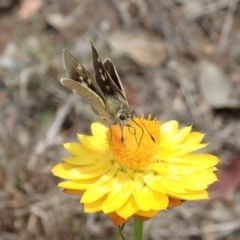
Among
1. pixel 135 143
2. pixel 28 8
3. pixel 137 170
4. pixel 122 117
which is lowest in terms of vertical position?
pixel 137 170

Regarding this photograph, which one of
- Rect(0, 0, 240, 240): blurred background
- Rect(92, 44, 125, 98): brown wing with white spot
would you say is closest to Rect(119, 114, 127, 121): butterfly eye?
Rect(92, 44, 125, 98): brown wing with white spot

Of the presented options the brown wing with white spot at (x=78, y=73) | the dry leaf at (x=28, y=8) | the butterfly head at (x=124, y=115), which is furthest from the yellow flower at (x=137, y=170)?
the dry leaf at (x=28, y=8)

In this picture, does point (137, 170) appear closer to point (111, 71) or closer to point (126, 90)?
point (111, 71)

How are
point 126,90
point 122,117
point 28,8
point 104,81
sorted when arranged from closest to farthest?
point 122,117 → point 104,81 → point 126,90 → point 28,8

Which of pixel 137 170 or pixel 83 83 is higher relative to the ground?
pixel 83 83

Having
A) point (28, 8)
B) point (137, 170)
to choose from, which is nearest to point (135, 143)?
point (137, 170)

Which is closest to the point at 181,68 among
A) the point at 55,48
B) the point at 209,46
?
the point at 209,46
